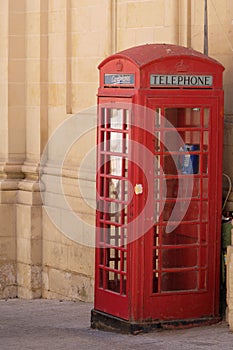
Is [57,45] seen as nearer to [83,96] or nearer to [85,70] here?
[85,70]

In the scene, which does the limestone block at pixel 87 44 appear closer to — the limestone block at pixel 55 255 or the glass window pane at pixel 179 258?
the limestone block at pixel 55 255

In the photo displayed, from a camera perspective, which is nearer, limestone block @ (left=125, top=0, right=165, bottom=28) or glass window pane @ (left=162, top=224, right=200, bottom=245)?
glass window pane @ (left=162, top=224, right=200, bottom=245)

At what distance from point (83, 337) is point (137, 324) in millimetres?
520

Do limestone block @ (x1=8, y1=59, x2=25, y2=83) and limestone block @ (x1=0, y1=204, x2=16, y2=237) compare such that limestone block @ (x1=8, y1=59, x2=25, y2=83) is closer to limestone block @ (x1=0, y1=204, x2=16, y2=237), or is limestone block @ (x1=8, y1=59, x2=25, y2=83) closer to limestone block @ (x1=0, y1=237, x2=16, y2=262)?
limestone block @ (x1=0, y1=204, x2=16, y2=237)

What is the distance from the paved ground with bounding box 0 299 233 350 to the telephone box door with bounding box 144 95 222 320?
0.20 meters

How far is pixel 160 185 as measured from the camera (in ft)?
28.4

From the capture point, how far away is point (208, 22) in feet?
31.4

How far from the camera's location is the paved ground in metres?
8.44

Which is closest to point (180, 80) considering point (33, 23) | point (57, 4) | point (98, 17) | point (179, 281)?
point (179, 281)

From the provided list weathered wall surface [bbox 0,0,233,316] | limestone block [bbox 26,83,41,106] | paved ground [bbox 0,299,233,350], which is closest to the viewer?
paved ground [bbox 0,299,233,350]

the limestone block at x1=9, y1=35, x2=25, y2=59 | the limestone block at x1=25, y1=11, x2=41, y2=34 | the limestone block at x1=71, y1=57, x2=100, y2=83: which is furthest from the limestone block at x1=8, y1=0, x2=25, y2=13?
the limestone block at x1=71, y1=57, x2=100, y2=83

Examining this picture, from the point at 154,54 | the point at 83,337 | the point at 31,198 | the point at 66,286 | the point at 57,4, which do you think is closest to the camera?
the point at 154,54

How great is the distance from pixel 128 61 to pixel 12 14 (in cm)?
405

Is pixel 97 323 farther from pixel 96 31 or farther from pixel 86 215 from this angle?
pixel 96 31
